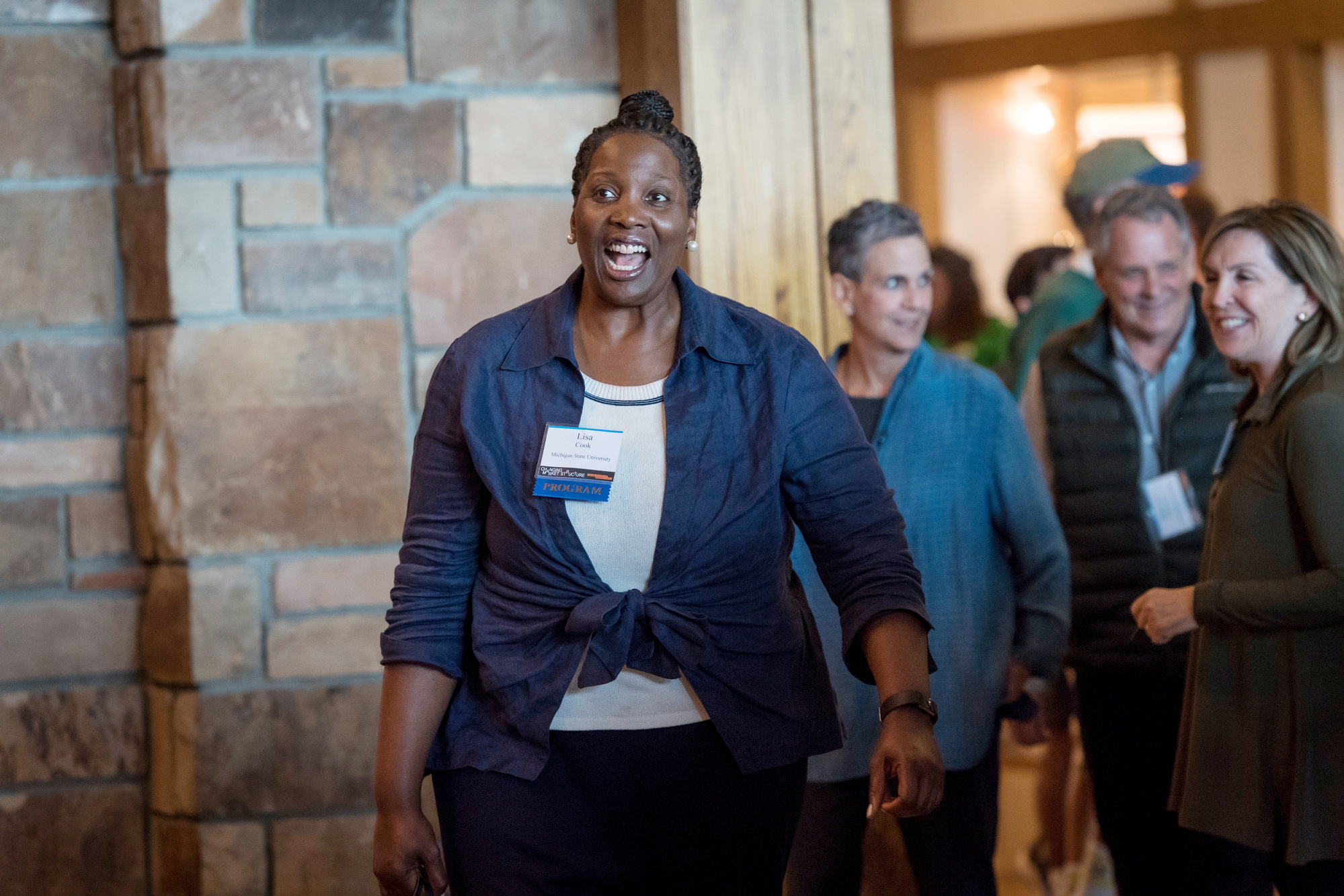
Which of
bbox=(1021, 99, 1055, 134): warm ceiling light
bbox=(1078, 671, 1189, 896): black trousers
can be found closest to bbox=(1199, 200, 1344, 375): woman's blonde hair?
bbox=(1078, 671, 1189, 896): black trousers

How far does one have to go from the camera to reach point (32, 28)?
287cm

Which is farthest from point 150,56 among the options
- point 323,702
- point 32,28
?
point 323,702

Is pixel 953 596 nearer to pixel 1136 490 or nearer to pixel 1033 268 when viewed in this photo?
pixel 1136 490

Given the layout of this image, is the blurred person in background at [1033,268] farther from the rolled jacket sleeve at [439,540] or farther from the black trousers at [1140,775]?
the rolled jacket sleeve at [439,540]

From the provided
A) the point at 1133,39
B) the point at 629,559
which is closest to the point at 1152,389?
the point at 629,559

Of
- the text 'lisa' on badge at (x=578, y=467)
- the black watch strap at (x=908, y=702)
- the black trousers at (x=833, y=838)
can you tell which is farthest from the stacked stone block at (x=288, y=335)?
the black watch strap at (x=908, y=702)

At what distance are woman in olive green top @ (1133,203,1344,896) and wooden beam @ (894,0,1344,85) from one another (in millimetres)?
4852

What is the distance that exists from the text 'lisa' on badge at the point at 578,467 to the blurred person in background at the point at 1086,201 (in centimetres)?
192

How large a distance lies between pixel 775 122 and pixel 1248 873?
1719 millimetres

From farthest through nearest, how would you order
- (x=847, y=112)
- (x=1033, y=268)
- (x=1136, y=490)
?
1. (x=1033, y=268)
2. (x=847, y=112)
3. (x=1136, y=490)

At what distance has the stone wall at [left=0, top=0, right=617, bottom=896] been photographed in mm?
2766

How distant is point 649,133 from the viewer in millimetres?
1706

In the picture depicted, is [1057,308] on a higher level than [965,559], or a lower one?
higher

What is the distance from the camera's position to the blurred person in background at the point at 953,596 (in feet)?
7.75
